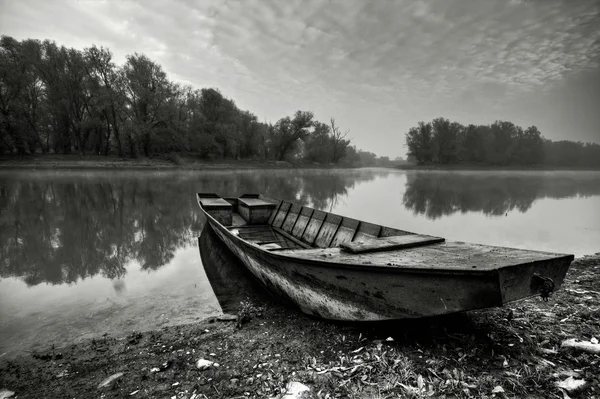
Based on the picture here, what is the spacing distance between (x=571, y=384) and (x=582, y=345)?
92 centimetres

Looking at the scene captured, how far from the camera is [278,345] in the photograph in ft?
13.2

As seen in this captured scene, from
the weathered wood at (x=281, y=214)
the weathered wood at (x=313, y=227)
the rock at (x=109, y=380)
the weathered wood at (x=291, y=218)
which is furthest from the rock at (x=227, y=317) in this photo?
the weathered wood at (x=281, y=214)

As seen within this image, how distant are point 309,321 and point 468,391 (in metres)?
2.44

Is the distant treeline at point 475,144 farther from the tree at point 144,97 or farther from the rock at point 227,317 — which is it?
the rock at point 227,317

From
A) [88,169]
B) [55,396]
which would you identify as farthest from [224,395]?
[88,169]

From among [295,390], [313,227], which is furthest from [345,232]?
[295,390]

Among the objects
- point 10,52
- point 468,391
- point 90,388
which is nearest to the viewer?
point 468,391

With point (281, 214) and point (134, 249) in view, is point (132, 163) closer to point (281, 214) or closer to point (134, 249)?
point (134, 249)

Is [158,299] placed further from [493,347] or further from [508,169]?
[508,169]

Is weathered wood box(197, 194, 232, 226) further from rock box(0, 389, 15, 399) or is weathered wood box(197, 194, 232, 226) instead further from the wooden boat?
rock box(0, 389, 15, 399)

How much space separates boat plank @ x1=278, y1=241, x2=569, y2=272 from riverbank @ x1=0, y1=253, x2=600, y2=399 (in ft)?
3.11

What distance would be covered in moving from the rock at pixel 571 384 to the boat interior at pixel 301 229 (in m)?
2.15

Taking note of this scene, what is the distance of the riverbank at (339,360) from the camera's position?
2.93 m

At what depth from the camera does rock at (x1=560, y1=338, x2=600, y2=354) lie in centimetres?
322
